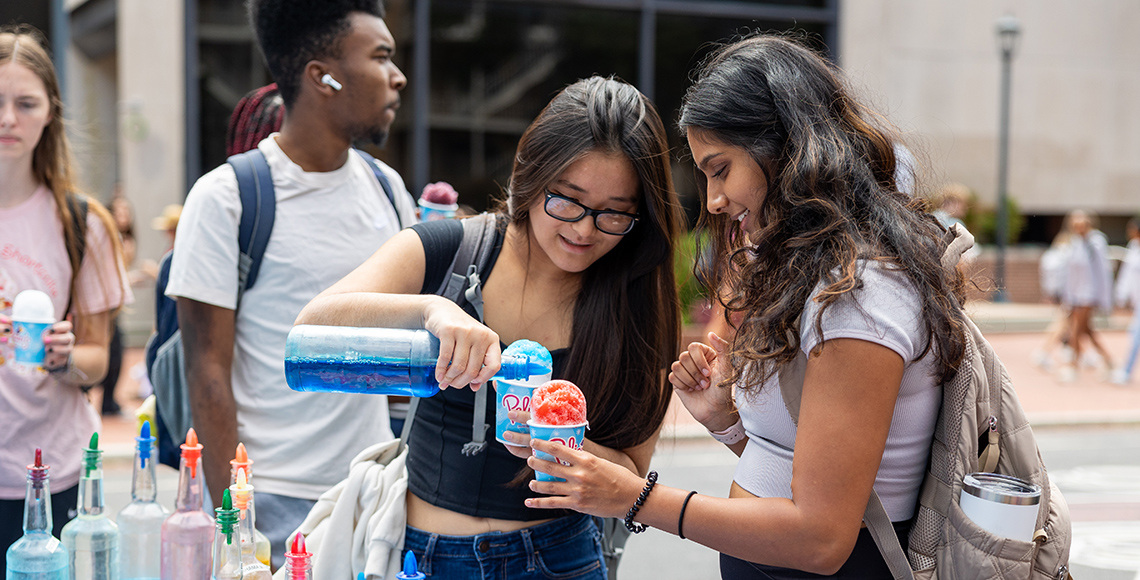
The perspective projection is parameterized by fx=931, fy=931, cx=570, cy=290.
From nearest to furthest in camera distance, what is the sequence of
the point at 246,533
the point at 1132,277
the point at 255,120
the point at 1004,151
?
the point at 246,533 → the point at 255,120 → the point at 1132,277 → the point at 1004,151

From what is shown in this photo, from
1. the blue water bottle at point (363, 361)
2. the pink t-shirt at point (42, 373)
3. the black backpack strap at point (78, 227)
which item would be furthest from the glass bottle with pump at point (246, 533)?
the black backpack strap at point (78, 227)

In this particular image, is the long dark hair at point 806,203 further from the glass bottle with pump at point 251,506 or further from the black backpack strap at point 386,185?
the black backpack strap at point 386,185

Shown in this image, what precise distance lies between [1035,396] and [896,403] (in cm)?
933

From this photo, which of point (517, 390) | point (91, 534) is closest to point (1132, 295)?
point (517, 390)

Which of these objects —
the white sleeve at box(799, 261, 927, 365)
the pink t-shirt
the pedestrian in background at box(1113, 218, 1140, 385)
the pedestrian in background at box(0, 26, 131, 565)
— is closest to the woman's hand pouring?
the white sleeve at box(799, 261, 927, 365)

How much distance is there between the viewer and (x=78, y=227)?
2730 millimetres

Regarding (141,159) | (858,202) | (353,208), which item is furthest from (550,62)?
(858,202)

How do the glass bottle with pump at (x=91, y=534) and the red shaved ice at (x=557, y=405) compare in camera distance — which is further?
the glass bottle with pump at (x=91, y=534)

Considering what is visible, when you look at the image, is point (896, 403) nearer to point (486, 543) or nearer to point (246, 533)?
point (486, 543)

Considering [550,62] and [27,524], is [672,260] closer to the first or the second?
[27,524]

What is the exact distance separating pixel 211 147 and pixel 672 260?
37.6ft

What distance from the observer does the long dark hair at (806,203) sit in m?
1.61

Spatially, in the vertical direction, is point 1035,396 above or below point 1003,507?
below

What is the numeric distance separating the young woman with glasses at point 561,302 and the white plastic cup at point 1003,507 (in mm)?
666
